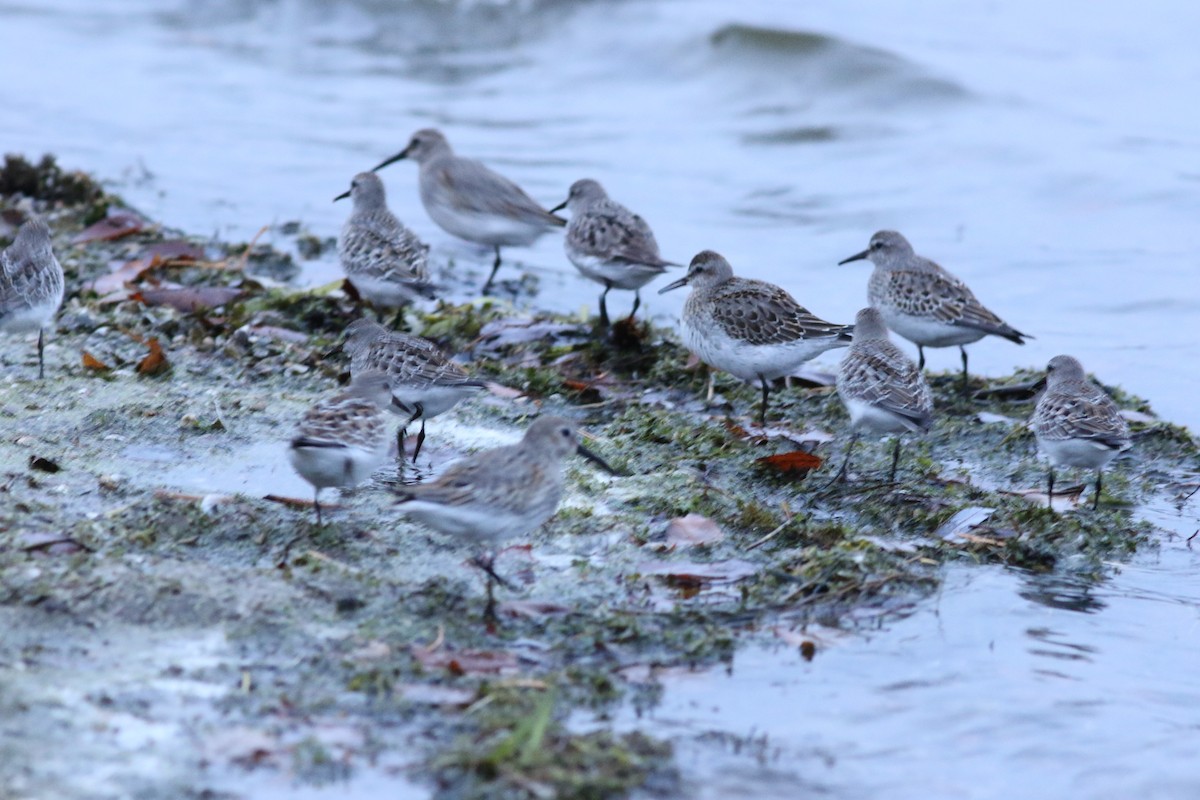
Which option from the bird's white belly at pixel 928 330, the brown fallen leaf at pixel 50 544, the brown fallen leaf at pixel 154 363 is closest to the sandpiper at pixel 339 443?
the brown fallen leaf at pixel 50 544

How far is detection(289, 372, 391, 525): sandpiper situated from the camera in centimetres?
581

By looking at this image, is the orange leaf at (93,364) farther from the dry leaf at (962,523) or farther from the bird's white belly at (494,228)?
the dry leaf at (962,523)

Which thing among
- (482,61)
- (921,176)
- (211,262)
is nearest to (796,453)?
(211,262)

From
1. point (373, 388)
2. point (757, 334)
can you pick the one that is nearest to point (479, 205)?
point (757, 334)

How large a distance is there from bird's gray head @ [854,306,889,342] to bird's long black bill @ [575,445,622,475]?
1.88 metres

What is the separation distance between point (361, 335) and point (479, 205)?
3940 mm

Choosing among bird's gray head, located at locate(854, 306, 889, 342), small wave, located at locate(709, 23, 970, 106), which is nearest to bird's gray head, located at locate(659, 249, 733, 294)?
bird's gray head, located at locate(854, 306, 889, 342)

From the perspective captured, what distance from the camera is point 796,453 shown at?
6.96 m

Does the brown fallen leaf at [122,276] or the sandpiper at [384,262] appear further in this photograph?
the brown fallen leaf at [122,276]

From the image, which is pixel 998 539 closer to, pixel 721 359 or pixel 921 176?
pixel 721 359

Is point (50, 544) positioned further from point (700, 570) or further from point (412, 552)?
point (700, 570)

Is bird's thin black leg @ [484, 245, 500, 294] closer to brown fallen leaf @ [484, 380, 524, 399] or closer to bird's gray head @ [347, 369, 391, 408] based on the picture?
brown fallen leaf @ [484, 380, 524, 399]

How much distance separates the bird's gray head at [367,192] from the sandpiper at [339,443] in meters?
4.46

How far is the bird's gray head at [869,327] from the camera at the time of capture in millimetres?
8056
